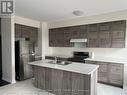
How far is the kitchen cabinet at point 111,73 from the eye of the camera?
10.5 ft

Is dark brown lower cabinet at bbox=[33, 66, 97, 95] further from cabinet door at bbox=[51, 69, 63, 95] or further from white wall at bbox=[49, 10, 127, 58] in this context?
white wall at bbox=[49, 10, 127, 58]

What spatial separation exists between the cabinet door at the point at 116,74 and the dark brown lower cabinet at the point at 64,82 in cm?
116

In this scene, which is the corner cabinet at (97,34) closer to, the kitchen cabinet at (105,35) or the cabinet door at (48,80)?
the kitchen cabinet at (105,35)

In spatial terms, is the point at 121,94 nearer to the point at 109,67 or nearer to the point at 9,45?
the point at 109,67

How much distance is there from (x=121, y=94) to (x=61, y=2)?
3164 mm

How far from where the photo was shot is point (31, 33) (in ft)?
15.5

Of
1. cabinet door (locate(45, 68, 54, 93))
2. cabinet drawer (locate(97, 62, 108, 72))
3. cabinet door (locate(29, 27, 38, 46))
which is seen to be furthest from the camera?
cabinet door (locate(29, 27, 38, 46))

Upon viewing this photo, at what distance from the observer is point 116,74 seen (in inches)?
129

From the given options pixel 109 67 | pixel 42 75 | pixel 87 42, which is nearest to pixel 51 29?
pixel 87 42

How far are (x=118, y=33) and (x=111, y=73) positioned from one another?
4.66 feet

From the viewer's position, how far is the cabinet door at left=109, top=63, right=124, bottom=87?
3188 millimetres

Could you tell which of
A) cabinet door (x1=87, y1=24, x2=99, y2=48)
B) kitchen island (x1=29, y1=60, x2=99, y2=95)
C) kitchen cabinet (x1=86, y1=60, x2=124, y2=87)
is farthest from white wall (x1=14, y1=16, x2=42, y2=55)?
kitchen cabinet (x1=86, y1=60, x2=124, y2=87)

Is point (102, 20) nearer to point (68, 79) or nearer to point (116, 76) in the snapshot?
point (116, 76)

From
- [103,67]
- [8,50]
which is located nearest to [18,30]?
[8,50]
